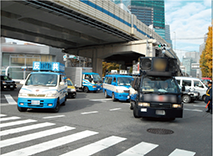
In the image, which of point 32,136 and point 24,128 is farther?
point 24,128

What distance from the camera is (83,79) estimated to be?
25484 millimetres

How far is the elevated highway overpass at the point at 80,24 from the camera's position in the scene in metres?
22.4

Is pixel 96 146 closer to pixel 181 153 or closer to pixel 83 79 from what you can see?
pixel 181 153

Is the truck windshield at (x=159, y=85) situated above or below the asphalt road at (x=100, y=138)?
above

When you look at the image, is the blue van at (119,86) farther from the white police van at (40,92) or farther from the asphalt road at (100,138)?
the asphalt road at (100,138)

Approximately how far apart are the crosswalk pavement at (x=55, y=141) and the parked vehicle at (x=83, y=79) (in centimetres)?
1637

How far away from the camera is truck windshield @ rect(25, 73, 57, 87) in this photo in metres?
10.7

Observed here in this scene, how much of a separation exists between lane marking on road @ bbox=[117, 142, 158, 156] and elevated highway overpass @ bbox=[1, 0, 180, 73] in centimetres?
1809

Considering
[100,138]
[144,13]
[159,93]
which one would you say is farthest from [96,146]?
[144,13]

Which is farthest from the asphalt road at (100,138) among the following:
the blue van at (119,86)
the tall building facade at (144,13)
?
the tall building facade at (144,13)

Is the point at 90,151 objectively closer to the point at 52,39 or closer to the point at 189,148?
the point at 189,148

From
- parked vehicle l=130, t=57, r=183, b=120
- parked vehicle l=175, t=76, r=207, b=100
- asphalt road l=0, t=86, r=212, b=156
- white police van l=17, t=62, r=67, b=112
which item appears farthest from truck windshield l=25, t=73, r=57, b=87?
parked vehicle l=175, t=76, r=207, b=100

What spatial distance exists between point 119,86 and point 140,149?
1073cm

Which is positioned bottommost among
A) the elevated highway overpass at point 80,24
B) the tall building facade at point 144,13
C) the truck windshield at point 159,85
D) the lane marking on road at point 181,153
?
the lane marking on road at point 181,153
